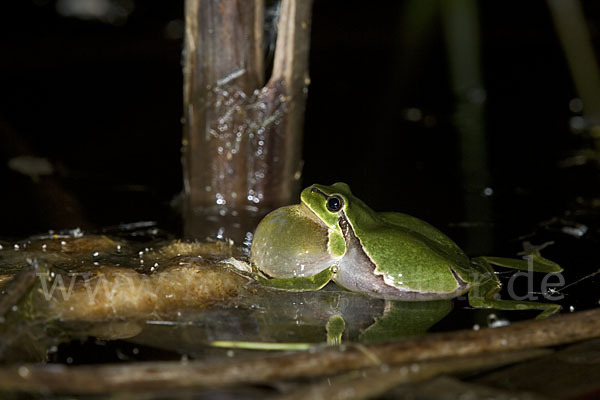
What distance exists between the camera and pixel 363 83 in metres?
8.58

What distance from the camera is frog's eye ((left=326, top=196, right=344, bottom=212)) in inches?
114

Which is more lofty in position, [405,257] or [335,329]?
[405,257]

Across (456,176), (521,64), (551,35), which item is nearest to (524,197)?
(456,176)

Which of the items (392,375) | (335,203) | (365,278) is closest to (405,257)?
(365,278)

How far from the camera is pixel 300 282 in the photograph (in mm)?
2947

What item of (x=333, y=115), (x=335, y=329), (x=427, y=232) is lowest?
(x=335, y=329)

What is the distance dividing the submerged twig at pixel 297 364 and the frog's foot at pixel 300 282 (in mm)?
773

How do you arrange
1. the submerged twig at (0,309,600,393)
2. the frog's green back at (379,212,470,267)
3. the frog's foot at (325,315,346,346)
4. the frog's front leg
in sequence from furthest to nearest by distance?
the frog's green back at (379,212,470,267)
the frog's front leg
the frog's foot at (325,315,346,346)
the submerged twig at (0,309,600,393)

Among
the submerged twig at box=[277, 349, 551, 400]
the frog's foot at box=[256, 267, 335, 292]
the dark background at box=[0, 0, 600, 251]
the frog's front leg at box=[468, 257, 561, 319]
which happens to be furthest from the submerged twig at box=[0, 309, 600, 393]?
the dark background at box=[0, 0, 600, 251]

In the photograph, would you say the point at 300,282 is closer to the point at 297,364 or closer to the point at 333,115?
the point at 297,364

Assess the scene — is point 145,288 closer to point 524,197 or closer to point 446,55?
point 524,197

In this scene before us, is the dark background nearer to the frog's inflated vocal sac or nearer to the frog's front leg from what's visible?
the frog's front leg

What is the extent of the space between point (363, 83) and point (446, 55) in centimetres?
238

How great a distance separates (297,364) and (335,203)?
969 millimetres
